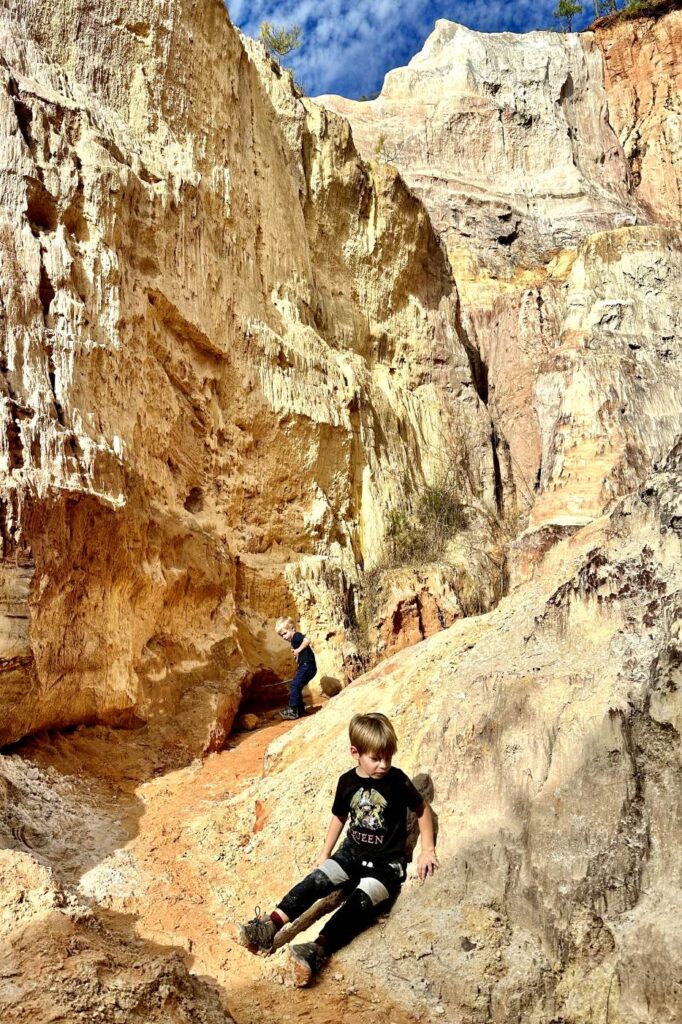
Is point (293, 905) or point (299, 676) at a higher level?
point (299, 676)

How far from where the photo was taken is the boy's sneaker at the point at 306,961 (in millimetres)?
3525

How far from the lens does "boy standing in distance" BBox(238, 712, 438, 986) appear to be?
3.73m

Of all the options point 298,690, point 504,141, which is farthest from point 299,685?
point 504,141

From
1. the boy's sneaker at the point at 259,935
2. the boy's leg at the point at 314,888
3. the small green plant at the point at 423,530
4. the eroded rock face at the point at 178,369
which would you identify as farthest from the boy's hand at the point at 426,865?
the small green plant at the point at 423,530

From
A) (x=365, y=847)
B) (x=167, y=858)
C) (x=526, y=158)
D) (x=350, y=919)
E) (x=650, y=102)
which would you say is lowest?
(x=167, y=858)

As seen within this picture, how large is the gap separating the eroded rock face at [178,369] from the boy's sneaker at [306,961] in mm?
3061

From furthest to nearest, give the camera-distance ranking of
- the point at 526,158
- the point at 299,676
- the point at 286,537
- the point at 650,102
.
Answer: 1. the point at 650,102
2. the point at 526,158
3. the point at 286,537
4. the point at 299,676

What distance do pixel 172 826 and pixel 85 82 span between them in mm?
7970

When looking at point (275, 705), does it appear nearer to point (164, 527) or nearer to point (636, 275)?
point (164, 527)

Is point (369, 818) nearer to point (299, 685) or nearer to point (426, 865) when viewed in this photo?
point (426, 865)

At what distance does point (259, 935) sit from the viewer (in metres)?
3.71

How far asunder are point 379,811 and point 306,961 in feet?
2.30

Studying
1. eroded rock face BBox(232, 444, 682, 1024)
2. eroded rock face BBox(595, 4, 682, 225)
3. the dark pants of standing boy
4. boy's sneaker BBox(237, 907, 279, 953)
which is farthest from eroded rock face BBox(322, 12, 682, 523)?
boy's sneaker BBox(237, 907, 279, 953)

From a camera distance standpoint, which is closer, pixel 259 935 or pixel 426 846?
pixel 259 935
